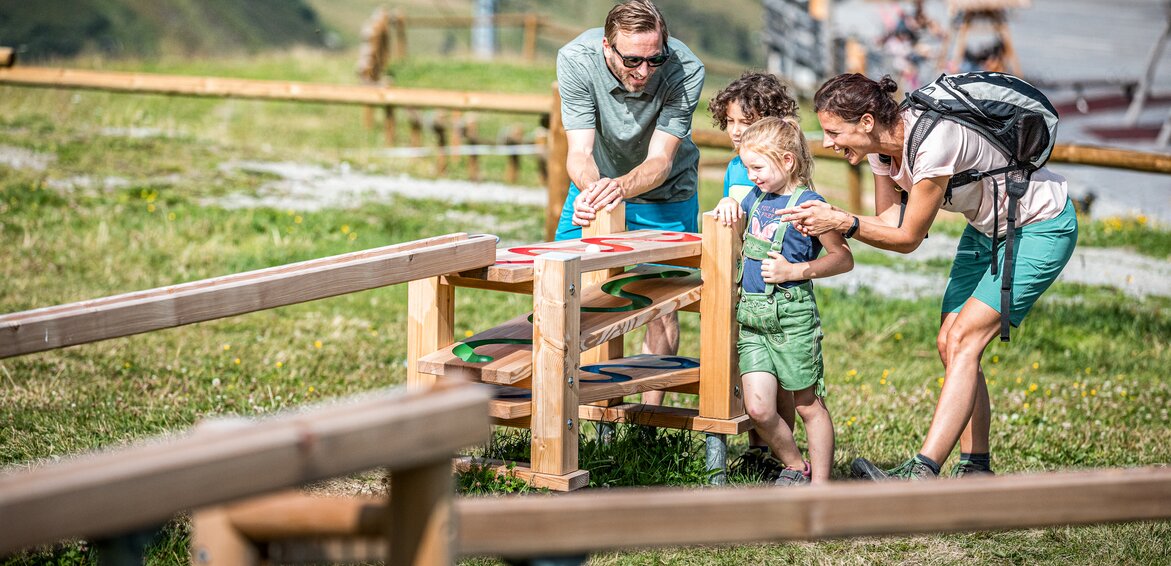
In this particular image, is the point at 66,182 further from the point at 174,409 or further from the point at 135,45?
the point at 135,45

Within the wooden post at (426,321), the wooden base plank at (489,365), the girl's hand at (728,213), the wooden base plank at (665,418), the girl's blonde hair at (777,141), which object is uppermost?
the girl's blonde hair at (777,141)

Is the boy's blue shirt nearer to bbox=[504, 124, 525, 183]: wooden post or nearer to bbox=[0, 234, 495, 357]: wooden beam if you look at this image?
bbox=[0, 234, 495, 357]: wooden beam

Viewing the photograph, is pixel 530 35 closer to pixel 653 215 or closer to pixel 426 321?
pixel 653 215

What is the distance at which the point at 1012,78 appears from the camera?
4.12m

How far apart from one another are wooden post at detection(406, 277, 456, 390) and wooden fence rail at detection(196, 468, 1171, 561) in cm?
205

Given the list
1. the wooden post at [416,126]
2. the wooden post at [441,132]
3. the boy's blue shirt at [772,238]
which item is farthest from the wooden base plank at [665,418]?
the wooden post at [416,126]

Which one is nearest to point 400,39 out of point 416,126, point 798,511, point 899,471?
point 416,126

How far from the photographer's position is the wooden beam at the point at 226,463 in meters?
1.41

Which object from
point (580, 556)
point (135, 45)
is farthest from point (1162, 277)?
point (135, 45)

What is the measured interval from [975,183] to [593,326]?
142 centimetres

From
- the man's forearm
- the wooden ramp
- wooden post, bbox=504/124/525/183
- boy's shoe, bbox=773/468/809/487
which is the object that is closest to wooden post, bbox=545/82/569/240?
the man's forearm

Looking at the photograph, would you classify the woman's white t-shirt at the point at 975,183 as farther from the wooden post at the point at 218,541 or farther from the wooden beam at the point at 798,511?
the wooden post at the point at 218,541

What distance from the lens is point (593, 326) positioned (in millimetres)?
4008

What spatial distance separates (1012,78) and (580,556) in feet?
9.58
